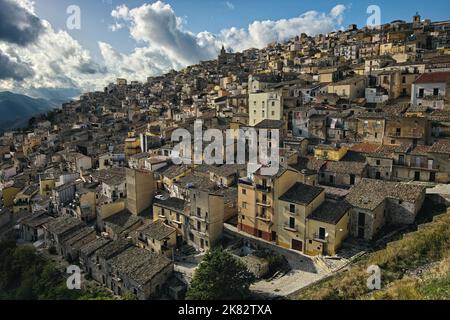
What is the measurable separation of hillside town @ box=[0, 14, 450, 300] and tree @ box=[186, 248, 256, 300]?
1.50 m

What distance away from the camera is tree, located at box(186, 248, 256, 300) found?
1911 centimetres

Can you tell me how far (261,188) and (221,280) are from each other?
7.62m

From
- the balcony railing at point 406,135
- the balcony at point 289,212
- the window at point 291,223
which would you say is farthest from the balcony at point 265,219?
the balcony railing at point 406,135

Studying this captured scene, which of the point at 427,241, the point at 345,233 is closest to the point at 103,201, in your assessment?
the point at 345,233

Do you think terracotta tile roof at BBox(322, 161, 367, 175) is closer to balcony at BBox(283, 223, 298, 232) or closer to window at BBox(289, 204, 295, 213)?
window at BBox(289, 204, 295, 213)

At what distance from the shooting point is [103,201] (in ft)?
108

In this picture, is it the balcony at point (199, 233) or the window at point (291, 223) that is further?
the balcony at point (199, 233)

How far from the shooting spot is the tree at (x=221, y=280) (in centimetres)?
1911

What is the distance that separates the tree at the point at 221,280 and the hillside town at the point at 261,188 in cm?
150

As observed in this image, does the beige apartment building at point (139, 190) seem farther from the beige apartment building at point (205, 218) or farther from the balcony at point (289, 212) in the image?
the balcony at point (289, 212)

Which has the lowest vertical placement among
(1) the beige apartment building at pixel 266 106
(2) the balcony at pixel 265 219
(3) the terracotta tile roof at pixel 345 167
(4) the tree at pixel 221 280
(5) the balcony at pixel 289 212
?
(4) the tree at pixel 221 280

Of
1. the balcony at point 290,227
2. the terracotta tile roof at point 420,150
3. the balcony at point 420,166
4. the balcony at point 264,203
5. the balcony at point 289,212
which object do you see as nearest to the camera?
the balcony at point 289,212

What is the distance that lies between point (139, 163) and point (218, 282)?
22840mm

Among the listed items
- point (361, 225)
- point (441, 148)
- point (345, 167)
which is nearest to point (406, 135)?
point (441, 148)
